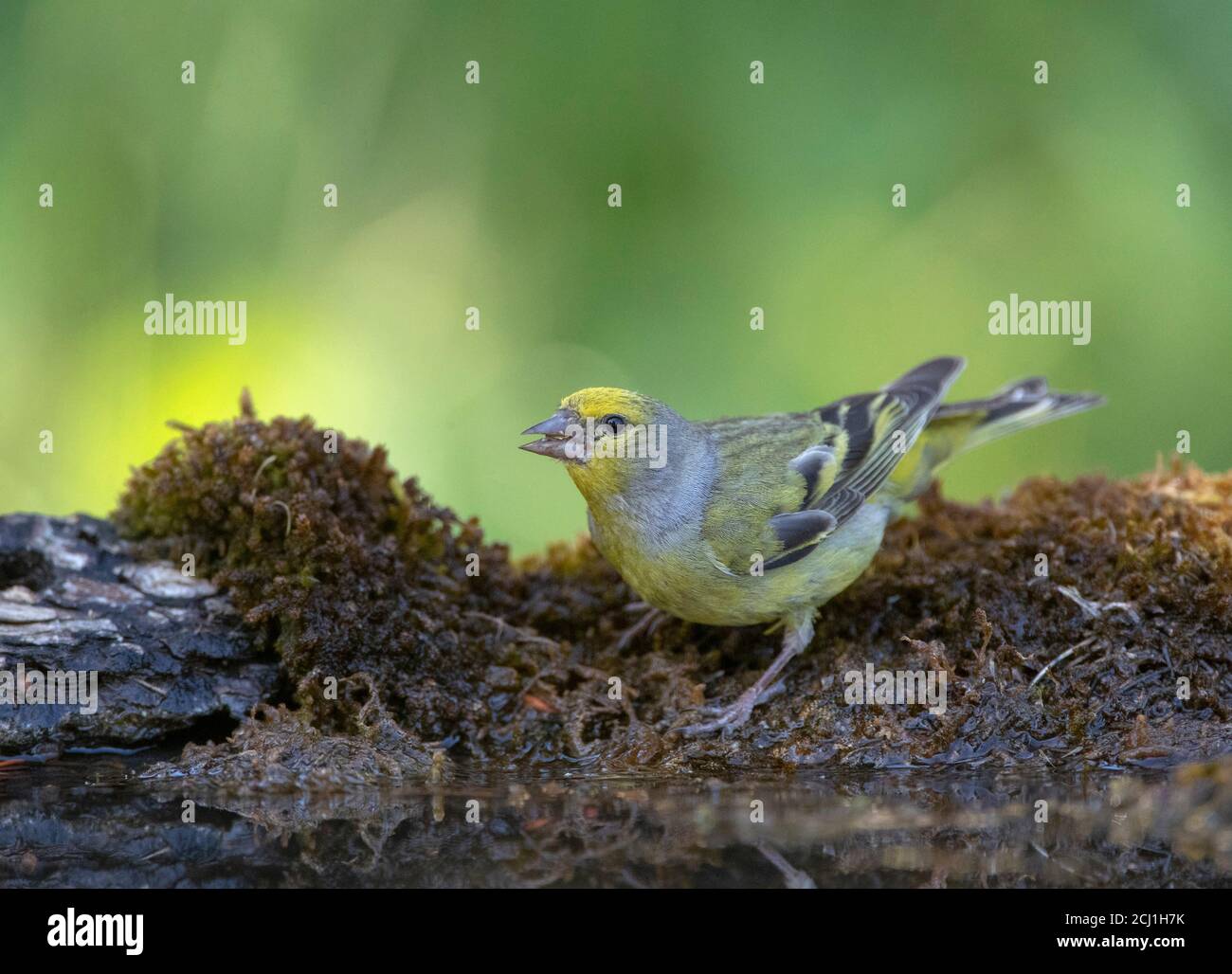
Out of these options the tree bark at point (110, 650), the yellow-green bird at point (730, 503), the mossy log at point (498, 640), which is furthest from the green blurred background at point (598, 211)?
the tree bark at point (110, 650)

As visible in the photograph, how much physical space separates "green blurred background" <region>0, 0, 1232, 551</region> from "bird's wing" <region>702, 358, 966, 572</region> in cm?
272

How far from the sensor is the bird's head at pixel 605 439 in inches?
195

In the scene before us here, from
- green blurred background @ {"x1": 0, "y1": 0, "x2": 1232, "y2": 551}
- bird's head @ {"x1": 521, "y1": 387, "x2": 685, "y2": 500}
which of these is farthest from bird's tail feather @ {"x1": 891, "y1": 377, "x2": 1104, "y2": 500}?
green blurred background @ {"x1": 0, "y1": 0, "x2": 1232, "y2": 551}

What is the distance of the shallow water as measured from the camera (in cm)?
318

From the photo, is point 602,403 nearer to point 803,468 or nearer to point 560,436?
point 560,436

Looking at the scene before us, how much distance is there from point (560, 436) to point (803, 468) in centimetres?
133

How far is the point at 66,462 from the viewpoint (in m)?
7.89

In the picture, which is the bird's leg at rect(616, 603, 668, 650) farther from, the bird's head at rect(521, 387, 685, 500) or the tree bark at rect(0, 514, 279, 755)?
the tree bark at rect(0, 514, 279, 755)

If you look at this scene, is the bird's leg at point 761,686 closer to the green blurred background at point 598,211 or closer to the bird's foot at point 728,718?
the bird's foot at point 728,718

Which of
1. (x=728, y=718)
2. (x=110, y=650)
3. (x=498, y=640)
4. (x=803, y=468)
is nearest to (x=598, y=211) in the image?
(x=803, y=468)

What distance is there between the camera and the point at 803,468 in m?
5.60

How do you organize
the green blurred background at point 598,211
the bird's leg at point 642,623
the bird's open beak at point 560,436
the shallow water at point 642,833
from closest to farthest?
the shallow water at point 642,833, the bird's open beak at point 560,436, the bird's leg at point 642,623, the green blurred background at point 598,211

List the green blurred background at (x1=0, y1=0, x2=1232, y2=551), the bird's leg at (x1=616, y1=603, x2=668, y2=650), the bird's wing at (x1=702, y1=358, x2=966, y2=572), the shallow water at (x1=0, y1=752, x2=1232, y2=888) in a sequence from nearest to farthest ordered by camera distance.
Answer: the shallow water at (x1=0, y1=752, x2=1232, y2=888), the bird's wing at (x1=702, y1=358, x2=966, y2=572), the bird's leg at (x1=616, y1=603, x2=668, y2=650), the green blurred background at (x1=0, y1=0, x2=1232, y2=551)
